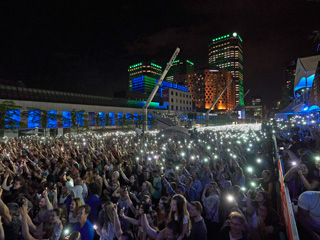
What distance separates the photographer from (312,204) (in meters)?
3.09

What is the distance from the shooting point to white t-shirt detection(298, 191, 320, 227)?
304cm

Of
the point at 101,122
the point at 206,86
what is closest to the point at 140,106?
the point at 101,122

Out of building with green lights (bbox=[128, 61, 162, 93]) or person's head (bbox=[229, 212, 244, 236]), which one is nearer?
person's head (bbox=[229, 212, 244, 236])

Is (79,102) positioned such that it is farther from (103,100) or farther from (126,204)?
(126,204)

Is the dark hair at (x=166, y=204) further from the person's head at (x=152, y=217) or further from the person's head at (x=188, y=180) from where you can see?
the person's head at (x=188, y=180)

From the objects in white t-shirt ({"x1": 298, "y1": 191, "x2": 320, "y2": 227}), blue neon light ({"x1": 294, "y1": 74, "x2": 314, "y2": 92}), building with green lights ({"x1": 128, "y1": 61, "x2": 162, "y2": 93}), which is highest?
building with green lights ({"x1": 128, "y1": 61, "x2": 162, "y2": 93})

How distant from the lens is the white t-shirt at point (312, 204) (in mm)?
3038

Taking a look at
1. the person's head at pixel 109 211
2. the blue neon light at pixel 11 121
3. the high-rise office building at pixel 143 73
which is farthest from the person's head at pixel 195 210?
the high-rise office building at pixel 143 73

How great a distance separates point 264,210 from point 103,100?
52.2 meters

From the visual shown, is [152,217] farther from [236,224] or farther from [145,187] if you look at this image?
[236,224]

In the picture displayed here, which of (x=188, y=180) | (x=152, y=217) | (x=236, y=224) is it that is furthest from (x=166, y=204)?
(x=188, y=180)

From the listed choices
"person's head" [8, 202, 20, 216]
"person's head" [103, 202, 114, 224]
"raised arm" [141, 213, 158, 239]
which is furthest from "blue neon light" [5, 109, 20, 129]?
"raised arm" [141, 213, 158, 239]

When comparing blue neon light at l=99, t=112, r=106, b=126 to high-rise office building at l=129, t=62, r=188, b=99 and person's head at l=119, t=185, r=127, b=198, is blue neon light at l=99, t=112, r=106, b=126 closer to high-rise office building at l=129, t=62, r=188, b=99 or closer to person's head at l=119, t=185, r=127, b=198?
person's head at l=119, t=185, r=127, b=198

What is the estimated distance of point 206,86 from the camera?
496 feet
